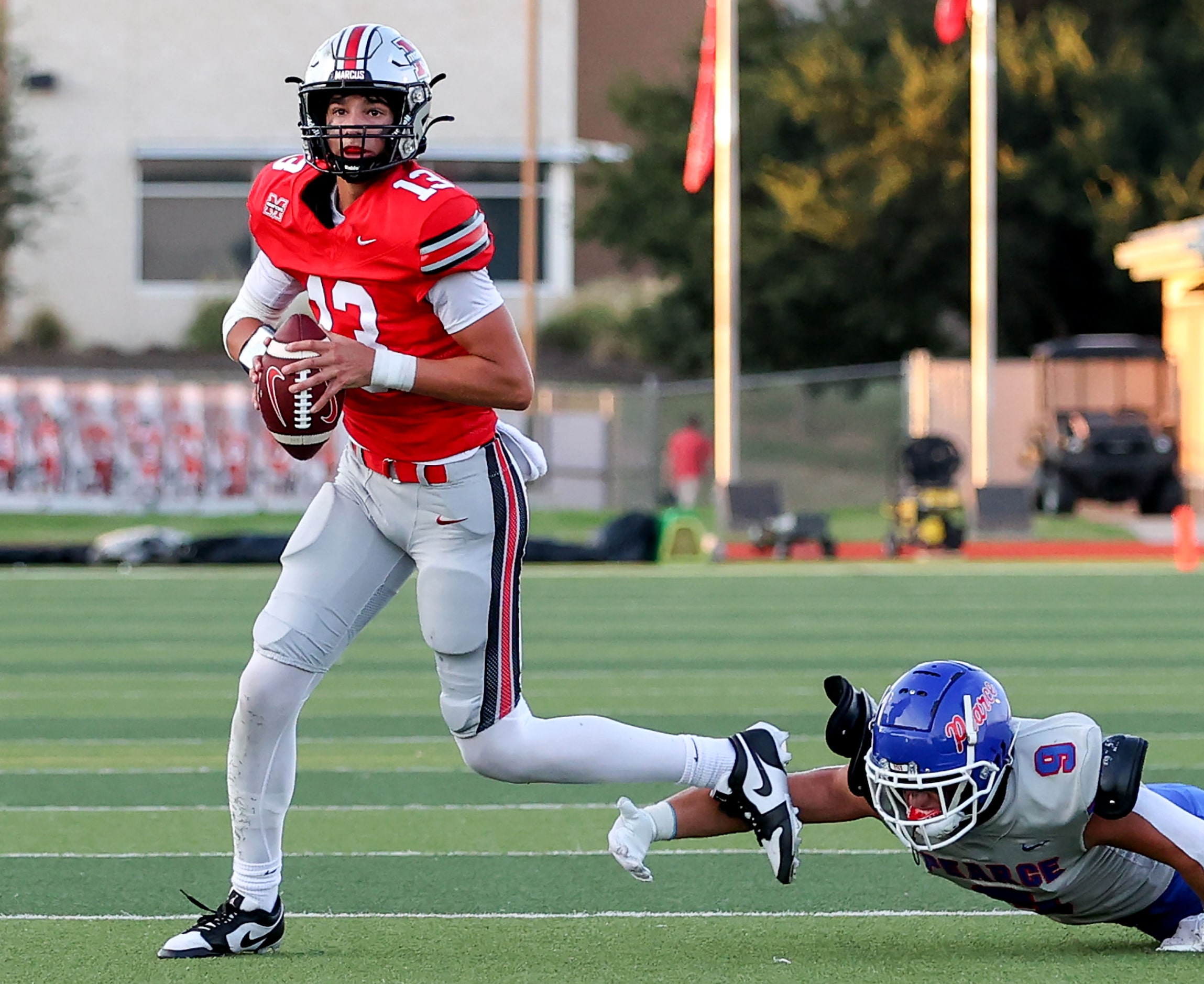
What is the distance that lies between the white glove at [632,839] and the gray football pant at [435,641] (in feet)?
0.34

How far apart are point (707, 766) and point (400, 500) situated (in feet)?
2.85

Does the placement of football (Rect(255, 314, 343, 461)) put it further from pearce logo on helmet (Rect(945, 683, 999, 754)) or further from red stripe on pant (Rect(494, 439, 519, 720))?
pearce logo on helmet (Rect(945, 683, 999, 754))

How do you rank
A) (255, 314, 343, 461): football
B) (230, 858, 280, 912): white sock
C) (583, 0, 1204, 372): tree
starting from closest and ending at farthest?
(255, 314, 343, 461): football
(230, 858, 280, 912): white sock
(583, 0, 1204, 372): tree

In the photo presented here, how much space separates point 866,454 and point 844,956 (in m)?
21.4

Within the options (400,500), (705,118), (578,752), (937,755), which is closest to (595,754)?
(578,752)

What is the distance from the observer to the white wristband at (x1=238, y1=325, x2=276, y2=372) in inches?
173

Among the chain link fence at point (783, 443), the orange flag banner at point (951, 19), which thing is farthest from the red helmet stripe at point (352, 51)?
the chain link fence at point (783, 443)

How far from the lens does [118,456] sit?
2327 cm

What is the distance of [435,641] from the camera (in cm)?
442

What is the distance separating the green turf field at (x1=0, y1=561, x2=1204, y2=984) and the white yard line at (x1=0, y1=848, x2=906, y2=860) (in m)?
0.01

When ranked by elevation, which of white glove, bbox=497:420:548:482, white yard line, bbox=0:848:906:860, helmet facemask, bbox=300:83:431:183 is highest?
helmet facemask, bbox=300:83:431:183


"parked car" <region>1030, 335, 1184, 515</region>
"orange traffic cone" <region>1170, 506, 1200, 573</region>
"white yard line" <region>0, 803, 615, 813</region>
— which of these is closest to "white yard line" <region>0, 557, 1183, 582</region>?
"orange traffic cone" <region>1170, 506, 1200, 573</region>

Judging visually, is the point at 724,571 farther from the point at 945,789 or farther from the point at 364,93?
the point at 945,789

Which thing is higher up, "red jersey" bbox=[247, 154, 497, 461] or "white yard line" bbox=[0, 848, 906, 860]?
"red jersey" bbox=[247, 154, 497, 461]
